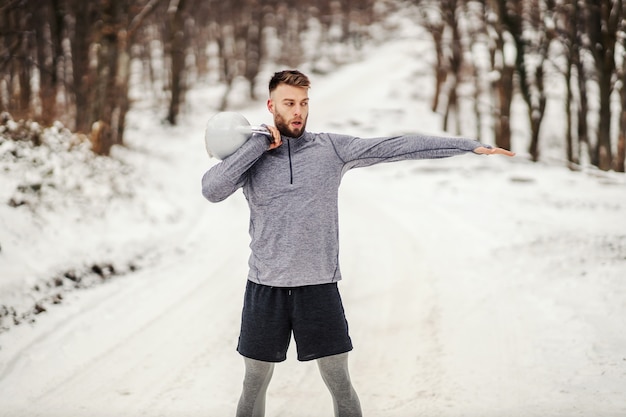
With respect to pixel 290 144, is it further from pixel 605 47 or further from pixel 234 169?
pixel 605 47

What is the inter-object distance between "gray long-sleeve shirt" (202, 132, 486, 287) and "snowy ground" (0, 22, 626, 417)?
4.88 ft

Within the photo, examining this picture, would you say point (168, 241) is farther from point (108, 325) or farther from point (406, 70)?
point (406, 70)

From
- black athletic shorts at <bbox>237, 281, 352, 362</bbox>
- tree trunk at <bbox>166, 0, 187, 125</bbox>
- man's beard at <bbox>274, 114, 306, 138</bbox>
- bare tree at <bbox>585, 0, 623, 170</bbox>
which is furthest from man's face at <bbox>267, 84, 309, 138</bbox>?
tree trunk at <bbox>166, 0, 187, 125</bbox>

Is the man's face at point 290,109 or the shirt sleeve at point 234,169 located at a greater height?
the man's face at point 290,109

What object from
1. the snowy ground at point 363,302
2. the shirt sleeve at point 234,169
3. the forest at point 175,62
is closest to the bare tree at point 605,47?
the forest at point 175,62

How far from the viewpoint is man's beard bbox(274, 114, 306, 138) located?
2671 mm

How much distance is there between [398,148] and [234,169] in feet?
2.75

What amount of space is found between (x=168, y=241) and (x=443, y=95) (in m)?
33.1

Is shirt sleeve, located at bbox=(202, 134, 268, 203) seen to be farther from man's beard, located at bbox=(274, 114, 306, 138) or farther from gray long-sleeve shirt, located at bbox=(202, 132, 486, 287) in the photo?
man's beard, located at bbox=(274, 114, 306, 138)

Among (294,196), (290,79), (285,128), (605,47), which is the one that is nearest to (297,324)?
(294,196)

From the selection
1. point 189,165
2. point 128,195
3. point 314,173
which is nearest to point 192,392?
point 314,173

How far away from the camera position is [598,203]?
9352 mm

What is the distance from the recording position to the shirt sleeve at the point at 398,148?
8.95 ft

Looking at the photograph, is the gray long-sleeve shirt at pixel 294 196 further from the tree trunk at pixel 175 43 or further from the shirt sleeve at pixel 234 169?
Answer: the tree trunk at pixel 175 43
